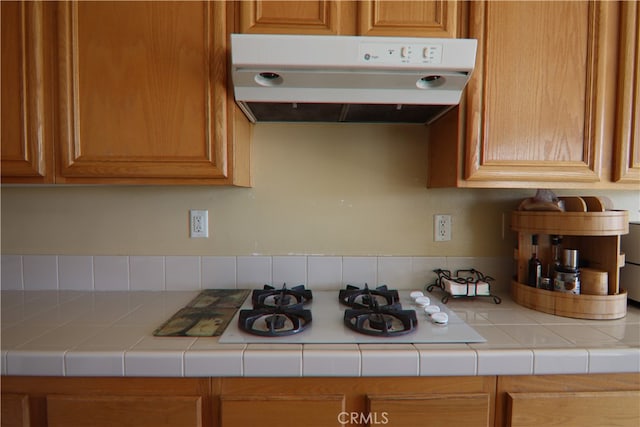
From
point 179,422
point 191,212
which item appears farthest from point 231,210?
point 179,422

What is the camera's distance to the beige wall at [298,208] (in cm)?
135

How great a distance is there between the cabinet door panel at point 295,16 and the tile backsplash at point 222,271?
880 millimetres

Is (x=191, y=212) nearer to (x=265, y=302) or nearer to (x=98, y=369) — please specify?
(x=265, y=302)

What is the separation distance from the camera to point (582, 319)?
41.3 inches

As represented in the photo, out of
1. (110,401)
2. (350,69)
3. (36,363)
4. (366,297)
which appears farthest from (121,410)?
(350,69)

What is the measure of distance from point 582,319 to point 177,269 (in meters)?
1.56

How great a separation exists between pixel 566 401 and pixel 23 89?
188 centimetres

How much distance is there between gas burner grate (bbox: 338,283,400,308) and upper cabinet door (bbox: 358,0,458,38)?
0.92m

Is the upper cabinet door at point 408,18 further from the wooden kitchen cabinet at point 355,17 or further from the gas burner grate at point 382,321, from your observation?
the gas burner grate at point 382,321

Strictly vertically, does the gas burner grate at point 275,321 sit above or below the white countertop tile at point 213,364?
above

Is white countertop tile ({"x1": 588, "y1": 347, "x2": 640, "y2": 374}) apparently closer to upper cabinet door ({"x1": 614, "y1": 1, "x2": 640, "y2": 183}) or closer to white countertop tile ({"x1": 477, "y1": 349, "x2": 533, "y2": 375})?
white countertop tile ({"x1": 477, "y1": 349, "x2": 533, "y2": 375})

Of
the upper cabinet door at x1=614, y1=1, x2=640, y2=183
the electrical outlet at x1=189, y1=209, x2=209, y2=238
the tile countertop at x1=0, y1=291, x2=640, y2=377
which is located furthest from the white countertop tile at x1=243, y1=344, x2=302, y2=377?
the upper cabinet door at x1=614, y1=1, x2=640, y2=183

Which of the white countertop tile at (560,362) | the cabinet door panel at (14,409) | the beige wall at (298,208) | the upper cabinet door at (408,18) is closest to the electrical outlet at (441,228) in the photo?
the beige wall at (298,208)

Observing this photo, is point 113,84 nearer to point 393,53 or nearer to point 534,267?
point 393,53
